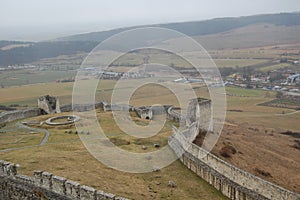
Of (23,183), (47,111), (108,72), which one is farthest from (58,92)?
(23,183)

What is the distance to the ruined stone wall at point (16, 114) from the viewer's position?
133 feet

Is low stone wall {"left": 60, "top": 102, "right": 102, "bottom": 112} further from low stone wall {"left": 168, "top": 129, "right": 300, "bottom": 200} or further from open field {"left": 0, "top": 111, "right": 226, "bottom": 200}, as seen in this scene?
low stone wall {"left": 168, "top": 129, "right": 300, "bottom": 200}

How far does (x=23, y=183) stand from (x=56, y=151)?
270 inches

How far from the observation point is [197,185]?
2402 cm

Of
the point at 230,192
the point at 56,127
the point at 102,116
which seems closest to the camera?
the point at 230,192

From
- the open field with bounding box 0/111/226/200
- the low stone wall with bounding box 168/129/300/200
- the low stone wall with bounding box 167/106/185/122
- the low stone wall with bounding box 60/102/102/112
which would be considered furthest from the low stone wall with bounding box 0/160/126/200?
the low stone wall with bounding box 60/102/102/112

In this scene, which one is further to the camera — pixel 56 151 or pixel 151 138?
pixel 151 138

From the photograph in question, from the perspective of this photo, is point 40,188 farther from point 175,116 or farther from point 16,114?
point 175,116

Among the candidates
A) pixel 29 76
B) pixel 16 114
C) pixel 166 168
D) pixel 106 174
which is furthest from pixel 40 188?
pixel 29 76

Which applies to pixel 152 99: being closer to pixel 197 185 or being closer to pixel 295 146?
pixel 295 146

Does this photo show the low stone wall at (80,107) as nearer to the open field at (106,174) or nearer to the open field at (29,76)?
the open field at (106,174)

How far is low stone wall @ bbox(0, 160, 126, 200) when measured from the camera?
58.6 ft

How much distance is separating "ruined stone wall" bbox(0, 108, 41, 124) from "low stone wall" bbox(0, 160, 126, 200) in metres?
20.4

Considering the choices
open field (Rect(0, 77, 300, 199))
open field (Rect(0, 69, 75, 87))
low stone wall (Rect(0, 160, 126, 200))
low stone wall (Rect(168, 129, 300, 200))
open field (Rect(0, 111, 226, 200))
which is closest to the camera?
low stone wall (Rect(0, 160, 126, 200))
